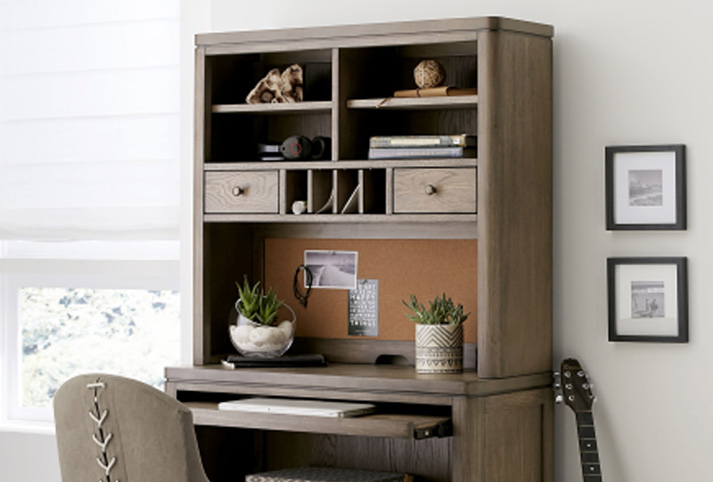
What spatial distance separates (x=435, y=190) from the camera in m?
2.92

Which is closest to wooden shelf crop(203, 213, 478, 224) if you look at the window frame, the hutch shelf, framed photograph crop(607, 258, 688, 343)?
the hutch shelf

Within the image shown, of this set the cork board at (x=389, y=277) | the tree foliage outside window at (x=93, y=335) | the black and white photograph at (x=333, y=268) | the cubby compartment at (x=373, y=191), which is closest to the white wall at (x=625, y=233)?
the cork board at (x=389, y=277)

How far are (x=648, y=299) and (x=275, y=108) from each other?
3.89 feet

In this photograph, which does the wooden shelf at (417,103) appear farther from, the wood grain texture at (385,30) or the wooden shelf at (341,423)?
the wooden shelf at (341,423)

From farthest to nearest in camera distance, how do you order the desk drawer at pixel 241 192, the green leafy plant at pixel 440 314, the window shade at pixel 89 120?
the window shade at pixel 89 120 < the desk drawer at pixel 241 192 < the green leafy plant at pixel 440 314

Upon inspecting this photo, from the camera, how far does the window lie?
3.72 m

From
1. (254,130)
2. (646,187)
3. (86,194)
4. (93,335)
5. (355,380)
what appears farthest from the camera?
(93,335)

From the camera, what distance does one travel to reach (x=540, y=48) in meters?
3.02

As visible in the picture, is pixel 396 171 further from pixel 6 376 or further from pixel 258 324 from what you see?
pixel 6 376

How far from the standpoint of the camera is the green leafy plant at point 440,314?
301cm

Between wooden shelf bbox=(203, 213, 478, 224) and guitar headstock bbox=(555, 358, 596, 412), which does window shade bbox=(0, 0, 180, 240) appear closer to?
wooden shelf bbox=(203, 213, 478, 224)

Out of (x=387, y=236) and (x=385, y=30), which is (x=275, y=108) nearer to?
(x=385, y=30)

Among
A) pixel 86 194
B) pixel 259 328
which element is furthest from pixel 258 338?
pixel 86 194

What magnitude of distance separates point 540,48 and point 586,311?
0.75m
